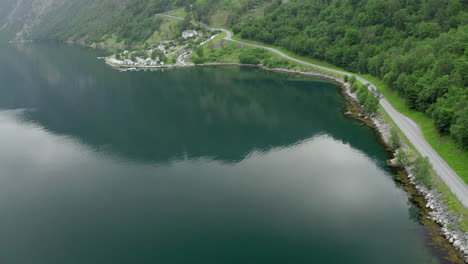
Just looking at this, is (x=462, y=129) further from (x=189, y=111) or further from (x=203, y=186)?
(x=189, y=111)

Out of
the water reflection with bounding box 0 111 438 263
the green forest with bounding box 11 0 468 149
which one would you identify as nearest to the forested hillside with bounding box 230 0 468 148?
the green forest with bounding box 11 0 468 149

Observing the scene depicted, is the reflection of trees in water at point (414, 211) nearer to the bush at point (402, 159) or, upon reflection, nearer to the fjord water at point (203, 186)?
the fjord water at point (203, 186)

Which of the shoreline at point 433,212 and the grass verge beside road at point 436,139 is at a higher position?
the grass verge beside road at point 436,139

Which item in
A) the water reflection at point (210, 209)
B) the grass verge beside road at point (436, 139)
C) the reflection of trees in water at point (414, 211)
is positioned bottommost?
the water reflection at point (210, 209)

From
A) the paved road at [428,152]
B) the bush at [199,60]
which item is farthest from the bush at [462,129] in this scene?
the bush at [199,60]

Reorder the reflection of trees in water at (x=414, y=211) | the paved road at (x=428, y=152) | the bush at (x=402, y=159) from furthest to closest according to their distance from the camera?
1. the bush at (x=402, y=159)
2. the paved road at (x=428, y=152)
3. the reflection of trees in water at (x=414, y=211)

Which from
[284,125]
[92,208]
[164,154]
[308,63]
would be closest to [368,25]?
[308,63]
